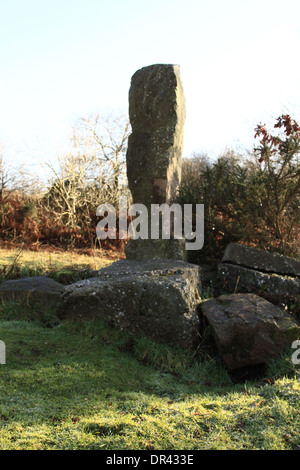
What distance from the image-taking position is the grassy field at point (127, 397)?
127 inches

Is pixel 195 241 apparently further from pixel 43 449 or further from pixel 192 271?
pixel 43 449

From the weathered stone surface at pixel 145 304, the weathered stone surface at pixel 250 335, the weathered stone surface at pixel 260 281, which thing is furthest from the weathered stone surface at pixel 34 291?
the weathered stone surface at pixel 260 281

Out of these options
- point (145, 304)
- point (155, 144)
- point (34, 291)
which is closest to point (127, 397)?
point (145, 304)

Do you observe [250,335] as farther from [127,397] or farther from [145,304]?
[127,397]

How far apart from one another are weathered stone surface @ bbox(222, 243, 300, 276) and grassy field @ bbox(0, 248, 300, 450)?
200 centimetres

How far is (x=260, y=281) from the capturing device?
6.42 metres

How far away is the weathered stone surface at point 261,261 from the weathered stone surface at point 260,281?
0.17 m

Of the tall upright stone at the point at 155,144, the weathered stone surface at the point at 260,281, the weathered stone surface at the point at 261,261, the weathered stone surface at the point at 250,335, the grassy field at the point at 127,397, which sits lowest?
the grassy field at the point at 127,397

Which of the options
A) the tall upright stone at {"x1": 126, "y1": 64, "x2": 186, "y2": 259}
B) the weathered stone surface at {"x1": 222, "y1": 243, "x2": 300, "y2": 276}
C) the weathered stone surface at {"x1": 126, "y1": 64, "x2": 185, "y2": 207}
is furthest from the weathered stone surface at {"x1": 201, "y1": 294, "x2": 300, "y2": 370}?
the weathered stone surface at {"x1": 126, "y1": 64, "x2": 185, "y2": 207}

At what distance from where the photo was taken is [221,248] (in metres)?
A: 8.12

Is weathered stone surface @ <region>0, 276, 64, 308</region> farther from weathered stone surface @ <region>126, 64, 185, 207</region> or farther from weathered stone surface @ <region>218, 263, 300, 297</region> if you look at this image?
weathered stone surface @ <region>218, 263, 300, 297</region>

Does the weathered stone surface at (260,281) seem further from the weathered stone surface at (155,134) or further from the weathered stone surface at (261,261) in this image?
the weathered stone surface at (155,134)

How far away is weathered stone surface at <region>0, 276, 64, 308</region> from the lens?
21.3 feet

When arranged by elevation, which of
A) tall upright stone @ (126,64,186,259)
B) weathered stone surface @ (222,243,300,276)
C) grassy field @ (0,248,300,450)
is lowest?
grassy field @ (0,248,300,450)
